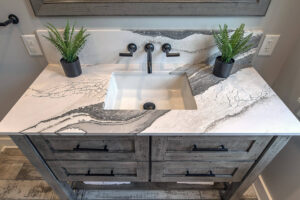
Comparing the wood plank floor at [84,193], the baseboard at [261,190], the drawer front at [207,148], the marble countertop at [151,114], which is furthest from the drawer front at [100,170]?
the baseboard at [261,190]

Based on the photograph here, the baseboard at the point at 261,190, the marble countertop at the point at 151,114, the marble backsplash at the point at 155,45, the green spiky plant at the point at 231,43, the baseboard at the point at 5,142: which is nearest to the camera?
the marble countertop at the point at 151,114

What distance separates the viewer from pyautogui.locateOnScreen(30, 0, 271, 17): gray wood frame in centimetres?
84

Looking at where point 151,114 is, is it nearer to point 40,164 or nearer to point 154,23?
point 154,23

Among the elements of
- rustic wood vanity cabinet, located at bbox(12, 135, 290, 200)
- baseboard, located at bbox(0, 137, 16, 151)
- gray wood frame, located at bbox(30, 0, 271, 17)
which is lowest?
baseboard, located at bbox(0, 137, 16, 151)

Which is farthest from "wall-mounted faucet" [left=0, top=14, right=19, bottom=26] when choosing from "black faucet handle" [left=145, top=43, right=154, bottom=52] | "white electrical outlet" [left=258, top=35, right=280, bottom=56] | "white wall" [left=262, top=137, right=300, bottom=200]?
"white wall" [left=262, top=137, right=300, bottom=200]

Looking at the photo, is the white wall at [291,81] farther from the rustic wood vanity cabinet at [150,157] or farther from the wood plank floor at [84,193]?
the wood plank floor at [84,193]

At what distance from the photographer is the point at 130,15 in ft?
2.87

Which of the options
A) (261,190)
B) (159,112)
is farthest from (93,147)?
(261,190)

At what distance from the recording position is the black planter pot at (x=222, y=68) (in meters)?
0.87

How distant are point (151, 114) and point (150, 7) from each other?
53 centimetres

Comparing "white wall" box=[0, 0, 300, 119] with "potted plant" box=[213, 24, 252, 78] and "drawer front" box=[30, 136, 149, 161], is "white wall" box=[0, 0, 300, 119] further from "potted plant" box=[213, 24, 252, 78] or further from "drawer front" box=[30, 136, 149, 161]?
"drawer front" box=[30, 136, 149, 161]

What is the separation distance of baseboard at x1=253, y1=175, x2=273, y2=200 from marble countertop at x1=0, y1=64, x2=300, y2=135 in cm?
76

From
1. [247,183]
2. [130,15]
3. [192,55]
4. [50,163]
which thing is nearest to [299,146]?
[247,183]

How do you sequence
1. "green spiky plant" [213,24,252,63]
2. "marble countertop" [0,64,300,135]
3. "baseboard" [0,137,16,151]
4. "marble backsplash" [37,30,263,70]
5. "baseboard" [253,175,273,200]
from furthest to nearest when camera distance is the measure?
"baseboard" [0,137,16,151]
"baseboard" [253,175,273,200]
"marble backsplash" [37,30,263,70]
"green spiky plant" [213,24,252,63]
"marble countertop" [0,64,300,135]
